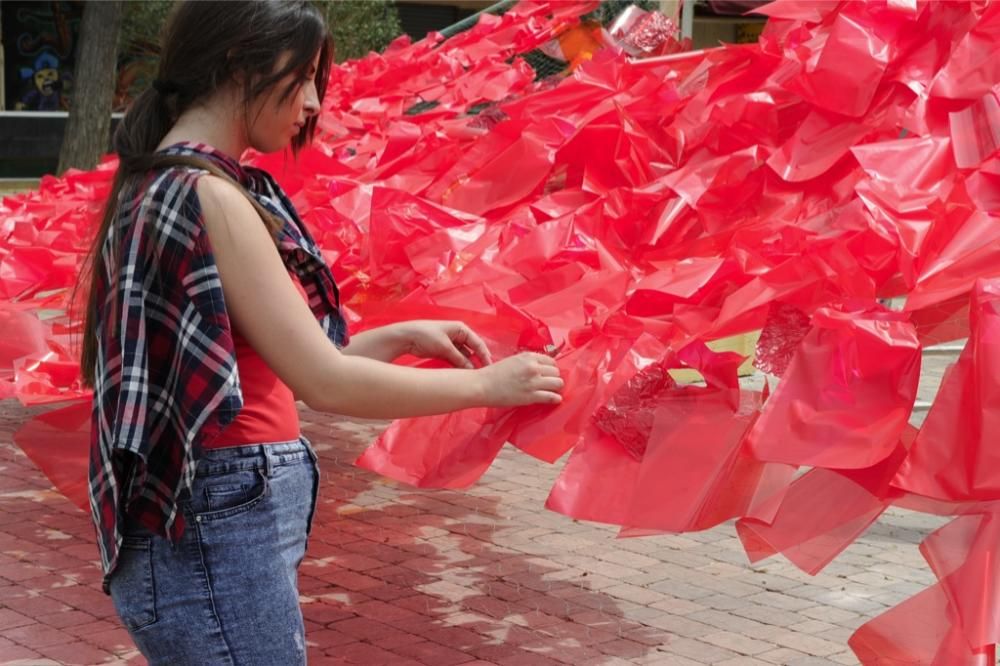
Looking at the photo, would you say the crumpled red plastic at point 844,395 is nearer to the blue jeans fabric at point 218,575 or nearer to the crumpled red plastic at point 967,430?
the crumpled red plastic at point 967,430

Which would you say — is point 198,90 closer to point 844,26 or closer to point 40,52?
point 844,26

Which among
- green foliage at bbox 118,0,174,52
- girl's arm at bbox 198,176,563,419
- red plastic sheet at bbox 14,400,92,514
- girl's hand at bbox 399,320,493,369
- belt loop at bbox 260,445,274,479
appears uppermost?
girl's arm at bbox 198,176,563,419

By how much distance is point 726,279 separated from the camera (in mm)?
2369

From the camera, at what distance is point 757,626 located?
427cm

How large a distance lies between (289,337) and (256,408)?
139 mm

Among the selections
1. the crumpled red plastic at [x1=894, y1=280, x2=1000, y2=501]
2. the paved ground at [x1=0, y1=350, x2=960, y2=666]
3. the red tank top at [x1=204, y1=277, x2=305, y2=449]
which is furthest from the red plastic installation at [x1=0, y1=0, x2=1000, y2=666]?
the paved ground at [x1=0, y1=350, x2=960, y2=666]

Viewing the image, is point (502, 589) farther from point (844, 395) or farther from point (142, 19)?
point (142, 19)

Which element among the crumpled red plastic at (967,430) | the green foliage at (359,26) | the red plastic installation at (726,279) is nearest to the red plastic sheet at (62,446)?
the red plastic installation at (726,279)

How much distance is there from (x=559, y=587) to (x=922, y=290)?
8.97 ft

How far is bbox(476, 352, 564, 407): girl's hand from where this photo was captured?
1.95 metres

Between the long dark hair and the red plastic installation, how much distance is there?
38cm

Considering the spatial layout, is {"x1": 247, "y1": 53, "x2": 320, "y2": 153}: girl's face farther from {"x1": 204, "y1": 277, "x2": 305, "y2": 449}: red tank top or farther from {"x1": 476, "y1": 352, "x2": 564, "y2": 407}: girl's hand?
{"x1": 476, "y1": 352, "x2": 564, "y2": 407}: girl's hand

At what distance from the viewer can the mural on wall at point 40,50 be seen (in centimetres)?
2375

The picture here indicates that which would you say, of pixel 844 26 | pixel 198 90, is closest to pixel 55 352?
pixel 198 90
